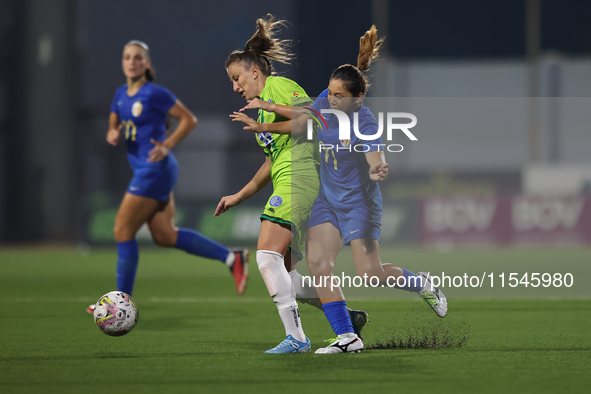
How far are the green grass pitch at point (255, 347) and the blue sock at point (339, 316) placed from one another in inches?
8.2

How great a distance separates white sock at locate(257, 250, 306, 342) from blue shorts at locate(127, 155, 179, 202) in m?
2.06

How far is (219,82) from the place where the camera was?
69.6ft

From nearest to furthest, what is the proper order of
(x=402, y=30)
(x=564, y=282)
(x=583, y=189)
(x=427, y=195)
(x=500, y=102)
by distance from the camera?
(x=564, y=282)
(x=427, y=195)
(x=583, y=189)
(x=402, y=30)
(x=500, y=102)

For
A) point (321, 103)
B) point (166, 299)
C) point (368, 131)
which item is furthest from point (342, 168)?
point (166, 299)

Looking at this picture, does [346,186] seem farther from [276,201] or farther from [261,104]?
[261,104]

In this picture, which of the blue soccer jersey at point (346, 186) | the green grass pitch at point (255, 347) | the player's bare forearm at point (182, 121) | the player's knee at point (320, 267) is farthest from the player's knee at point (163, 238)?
the player's knee at point (320, 267)

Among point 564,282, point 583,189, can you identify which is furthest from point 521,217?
point 564,282

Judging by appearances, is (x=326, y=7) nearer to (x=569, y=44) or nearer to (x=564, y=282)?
(x=569, y=44)

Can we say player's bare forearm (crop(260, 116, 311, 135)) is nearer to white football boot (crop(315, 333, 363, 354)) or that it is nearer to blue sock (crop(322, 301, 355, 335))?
blue sock (crop(322, 301, 355, 335))

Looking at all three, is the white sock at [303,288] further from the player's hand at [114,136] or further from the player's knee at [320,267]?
the player's hand at [114,136]

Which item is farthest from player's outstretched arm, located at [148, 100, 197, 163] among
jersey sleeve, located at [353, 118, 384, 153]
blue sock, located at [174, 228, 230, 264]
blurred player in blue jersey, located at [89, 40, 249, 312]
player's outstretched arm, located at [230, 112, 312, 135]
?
jersey sleeve, located at [353, 118, 384, 153]

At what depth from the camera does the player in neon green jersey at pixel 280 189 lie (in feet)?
15.1

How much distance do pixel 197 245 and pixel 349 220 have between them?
8.51 feet

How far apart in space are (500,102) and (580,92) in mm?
2305
